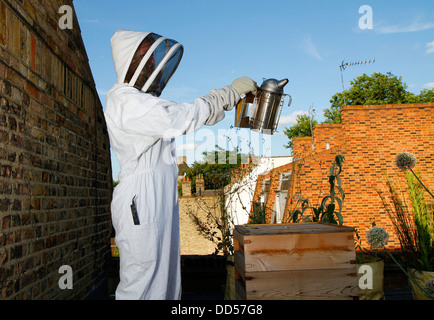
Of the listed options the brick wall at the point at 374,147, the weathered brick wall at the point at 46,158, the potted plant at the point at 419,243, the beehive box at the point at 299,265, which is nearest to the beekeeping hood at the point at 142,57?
the weathered brick wall at the point at 46,158

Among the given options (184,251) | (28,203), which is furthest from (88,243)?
(184,251)

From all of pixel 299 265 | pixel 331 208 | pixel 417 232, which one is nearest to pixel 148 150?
pixel 299 265

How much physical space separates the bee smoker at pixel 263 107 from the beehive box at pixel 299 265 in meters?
0.82

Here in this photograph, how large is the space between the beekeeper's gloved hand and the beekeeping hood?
0.41 meters

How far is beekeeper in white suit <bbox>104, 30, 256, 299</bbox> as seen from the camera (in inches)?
75.2

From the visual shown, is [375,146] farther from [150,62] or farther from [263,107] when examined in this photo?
[150,62]

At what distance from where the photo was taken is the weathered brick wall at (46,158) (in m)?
2.30

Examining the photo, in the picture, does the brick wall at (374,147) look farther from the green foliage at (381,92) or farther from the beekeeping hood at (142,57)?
the green foliage at (381,92)

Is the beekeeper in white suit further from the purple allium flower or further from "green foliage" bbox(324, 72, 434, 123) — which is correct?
"green foliage" bbox(324, 72, 434, 123)

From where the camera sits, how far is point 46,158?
286cm

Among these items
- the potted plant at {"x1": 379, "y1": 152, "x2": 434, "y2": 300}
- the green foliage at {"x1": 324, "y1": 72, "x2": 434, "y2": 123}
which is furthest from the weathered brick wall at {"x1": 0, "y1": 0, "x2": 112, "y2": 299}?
the green foliage at {"x1": 324, "y1": 72, "x2": 434, "y2": 123}

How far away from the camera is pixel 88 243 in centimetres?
383

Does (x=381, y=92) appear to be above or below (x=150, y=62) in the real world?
above

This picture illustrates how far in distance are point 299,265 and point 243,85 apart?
43.6 inches
